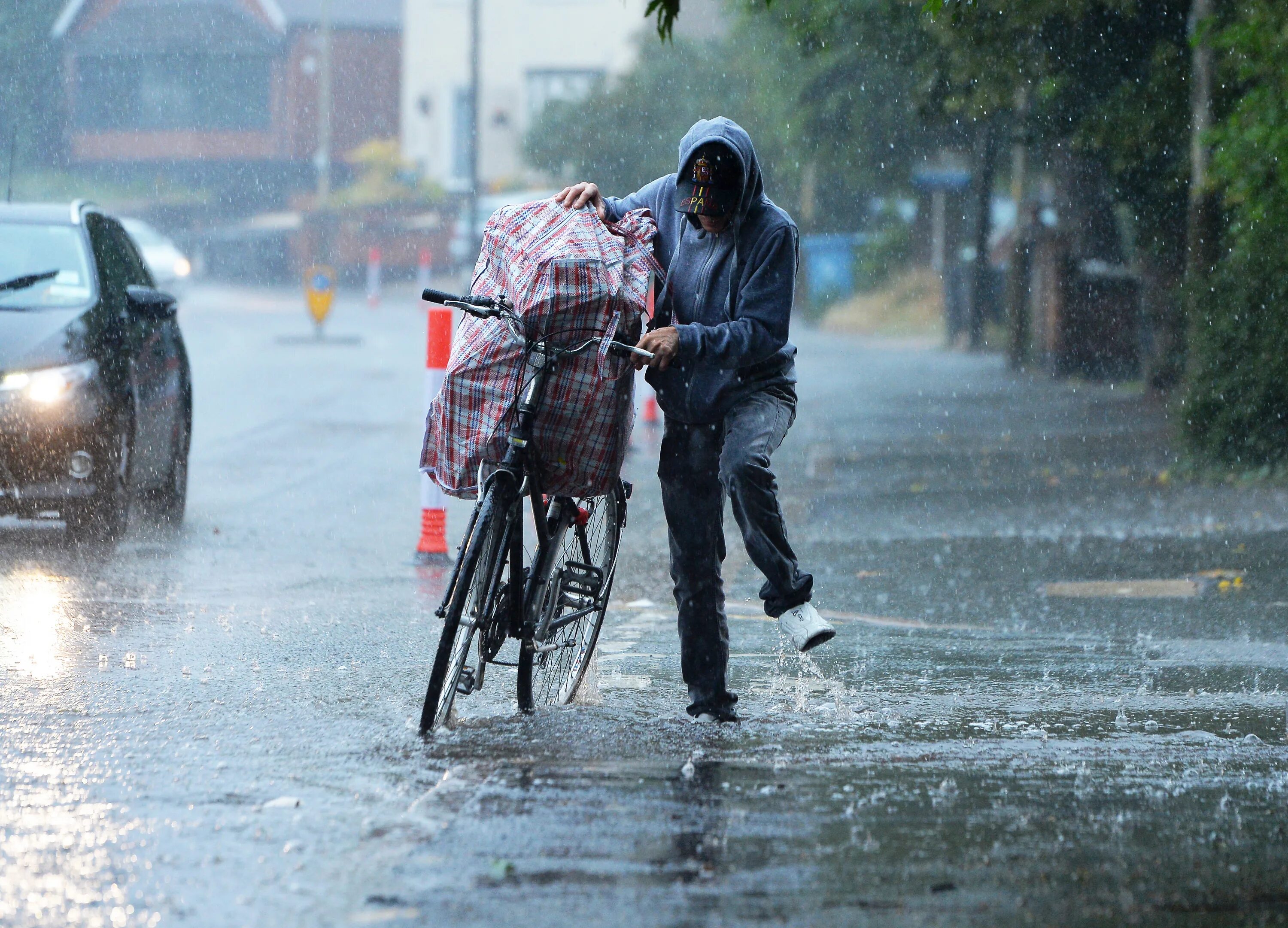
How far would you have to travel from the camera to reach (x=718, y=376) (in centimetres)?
506

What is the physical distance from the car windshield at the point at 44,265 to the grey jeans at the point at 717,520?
15.8 feet

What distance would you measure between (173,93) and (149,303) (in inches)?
1965

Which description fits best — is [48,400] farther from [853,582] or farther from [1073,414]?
[1073,414]

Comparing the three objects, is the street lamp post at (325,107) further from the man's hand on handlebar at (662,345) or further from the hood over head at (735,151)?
the man's hand on handlebar at (662,345)

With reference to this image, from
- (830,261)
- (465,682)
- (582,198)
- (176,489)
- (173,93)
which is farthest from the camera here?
(173,93)

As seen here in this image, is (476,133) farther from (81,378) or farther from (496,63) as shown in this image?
(81,378)

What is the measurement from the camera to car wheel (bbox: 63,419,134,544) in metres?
8.88

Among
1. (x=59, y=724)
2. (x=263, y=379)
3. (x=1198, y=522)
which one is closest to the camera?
(x=59, y=724)

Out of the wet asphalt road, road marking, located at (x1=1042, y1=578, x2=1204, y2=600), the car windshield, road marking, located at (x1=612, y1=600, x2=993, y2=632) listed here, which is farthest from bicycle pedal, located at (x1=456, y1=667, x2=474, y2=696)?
the car windshield

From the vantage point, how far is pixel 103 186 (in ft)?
186

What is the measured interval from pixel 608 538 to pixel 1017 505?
6285mm

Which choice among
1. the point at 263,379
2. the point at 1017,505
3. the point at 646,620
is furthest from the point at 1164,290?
the point at 646,620

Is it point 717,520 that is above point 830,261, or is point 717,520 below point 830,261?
below

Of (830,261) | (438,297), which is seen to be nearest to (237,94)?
(830,261)
